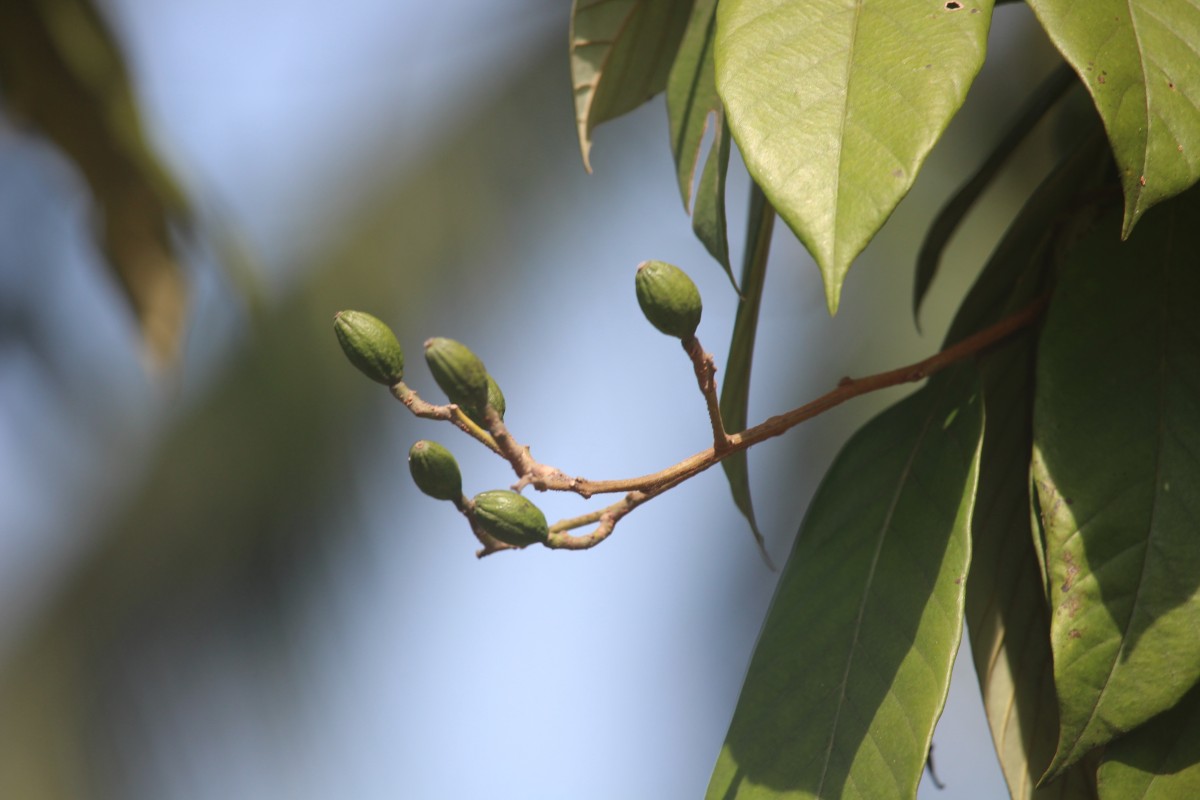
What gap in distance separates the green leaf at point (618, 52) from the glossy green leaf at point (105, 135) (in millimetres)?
964

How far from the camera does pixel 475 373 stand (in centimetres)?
53

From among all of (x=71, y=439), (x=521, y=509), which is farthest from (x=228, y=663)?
(x=521, y=509)

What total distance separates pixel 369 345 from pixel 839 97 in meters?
0.27

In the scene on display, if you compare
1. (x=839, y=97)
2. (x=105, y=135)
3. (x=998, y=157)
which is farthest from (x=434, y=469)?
(x=105, y=135)

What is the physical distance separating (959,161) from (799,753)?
2035 millimetres

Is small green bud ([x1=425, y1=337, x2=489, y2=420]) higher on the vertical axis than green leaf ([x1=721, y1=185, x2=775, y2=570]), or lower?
higher

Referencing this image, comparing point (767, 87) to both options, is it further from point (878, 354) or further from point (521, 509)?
point (878, 354)

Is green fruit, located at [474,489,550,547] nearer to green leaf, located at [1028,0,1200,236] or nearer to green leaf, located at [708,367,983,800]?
green leaf, located at [708,367,983,800]

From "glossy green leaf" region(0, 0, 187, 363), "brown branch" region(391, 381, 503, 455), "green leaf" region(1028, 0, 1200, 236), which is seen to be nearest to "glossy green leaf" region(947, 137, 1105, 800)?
"green leaf" region(1028, 0, 1200, 236)

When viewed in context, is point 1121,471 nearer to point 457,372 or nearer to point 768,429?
point 768,429

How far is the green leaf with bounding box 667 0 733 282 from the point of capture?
0.61 meters

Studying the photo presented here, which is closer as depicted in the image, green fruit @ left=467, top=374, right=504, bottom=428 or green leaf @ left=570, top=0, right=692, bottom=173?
green fruit @ left=467, top=374, right=504, bottom=428

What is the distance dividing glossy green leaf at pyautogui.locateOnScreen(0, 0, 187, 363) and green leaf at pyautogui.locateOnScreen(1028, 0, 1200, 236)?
4.25 feet

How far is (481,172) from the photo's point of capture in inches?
94.4
